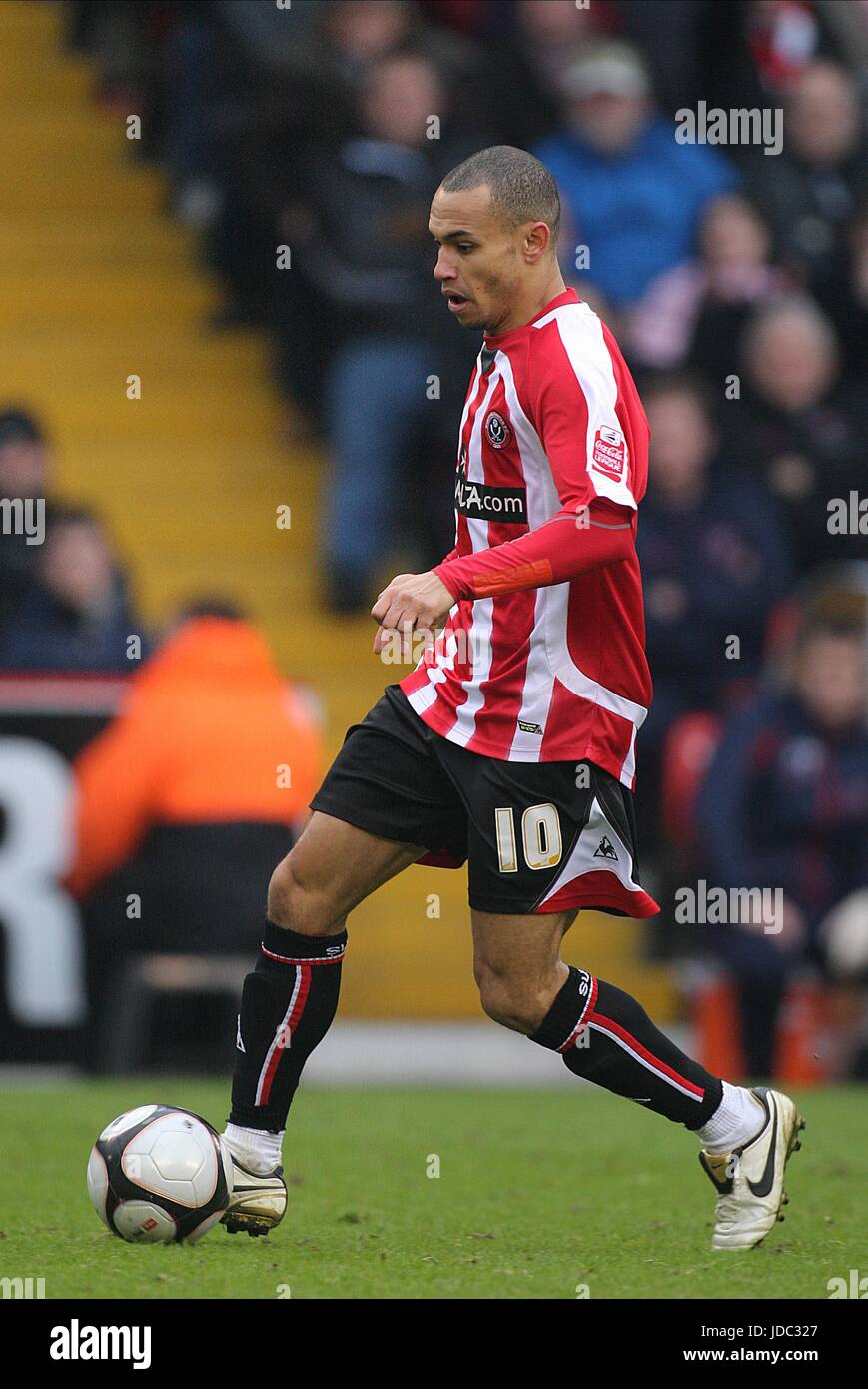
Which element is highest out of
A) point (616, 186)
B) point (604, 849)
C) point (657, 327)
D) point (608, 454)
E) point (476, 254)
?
point (616, 186)

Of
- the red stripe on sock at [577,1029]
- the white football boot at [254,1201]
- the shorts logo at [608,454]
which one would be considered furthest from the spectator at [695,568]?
the shorts logo at [608,454]

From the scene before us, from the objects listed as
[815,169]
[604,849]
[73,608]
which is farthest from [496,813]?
[815,169]

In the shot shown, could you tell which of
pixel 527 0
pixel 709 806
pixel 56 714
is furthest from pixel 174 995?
pixel 527 0

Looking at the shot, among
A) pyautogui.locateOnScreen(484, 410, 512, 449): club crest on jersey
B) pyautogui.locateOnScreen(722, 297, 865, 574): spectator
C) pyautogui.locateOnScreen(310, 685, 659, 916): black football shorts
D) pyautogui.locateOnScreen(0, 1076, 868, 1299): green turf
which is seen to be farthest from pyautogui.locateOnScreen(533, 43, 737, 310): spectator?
pyautogui.locateOnScreen(310, 685, 659, 916): black football shorts

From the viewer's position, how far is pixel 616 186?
11.0 meters

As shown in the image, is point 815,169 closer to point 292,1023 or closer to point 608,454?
point 608,454

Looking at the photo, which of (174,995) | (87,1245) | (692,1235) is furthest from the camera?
(174,995)

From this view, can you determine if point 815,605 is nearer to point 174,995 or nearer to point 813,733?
point 813,733

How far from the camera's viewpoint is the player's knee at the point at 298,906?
16.9ft

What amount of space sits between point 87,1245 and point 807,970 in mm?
4346

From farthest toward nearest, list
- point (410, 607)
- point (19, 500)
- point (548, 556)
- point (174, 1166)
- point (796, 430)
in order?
point (796, 430) < point (19, 500) < point (174, 1166) < point (548, 556) < point (410, 607)

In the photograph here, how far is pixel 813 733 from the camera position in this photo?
9102 mm

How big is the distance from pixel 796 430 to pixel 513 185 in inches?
211

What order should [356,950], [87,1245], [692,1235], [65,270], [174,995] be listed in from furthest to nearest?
[65,270]
[356,950]
[174,995]
[692,1235]
[87,1245]
